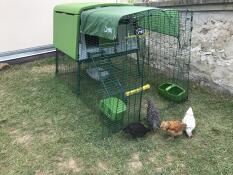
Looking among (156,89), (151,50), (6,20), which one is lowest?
(156,89)

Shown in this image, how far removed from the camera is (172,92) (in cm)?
454

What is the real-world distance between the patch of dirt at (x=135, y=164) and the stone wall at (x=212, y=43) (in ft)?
6.37

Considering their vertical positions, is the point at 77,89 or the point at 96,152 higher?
the point at 77,89

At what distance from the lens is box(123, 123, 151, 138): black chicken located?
136 inches

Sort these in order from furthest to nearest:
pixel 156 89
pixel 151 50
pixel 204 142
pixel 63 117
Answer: pixel 151 50 → pixel 156 89 → pixel 63 117 → pixel 204 142

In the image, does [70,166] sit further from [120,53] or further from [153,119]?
[120,53]

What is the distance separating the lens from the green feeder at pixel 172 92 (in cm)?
434

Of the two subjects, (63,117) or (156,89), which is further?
(156,89)

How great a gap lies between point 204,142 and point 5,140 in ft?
7.68

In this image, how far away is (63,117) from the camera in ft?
13.4

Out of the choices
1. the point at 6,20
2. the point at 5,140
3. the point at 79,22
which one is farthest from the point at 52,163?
the point at 6,20

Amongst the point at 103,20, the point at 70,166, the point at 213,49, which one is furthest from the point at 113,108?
the point at 213,49

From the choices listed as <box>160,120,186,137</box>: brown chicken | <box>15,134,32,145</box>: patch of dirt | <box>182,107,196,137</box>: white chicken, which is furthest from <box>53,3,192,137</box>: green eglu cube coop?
<box>15,134,32,145</box>: patch of dirt

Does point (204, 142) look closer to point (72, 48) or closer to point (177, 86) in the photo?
point (177, 86)
